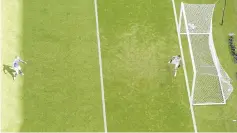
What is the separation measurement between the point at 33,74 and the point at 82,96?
231 centimetres

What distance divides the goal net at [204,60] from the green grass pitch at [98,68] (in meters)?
0.48

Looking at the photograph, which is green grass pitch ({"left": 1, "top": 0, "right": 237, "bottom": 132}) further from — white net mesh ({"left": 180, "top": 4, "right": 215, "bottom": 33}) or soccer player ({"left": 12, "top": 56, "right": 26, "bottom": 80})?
white net mesh ({"left": 180, "top": 4, "right": 215, "bottom": 33})

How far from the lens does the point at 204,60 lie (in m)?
21.0

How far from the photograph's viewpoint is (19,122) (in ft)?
63.5

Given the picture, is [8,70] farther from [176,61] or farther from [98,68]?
[176,61]

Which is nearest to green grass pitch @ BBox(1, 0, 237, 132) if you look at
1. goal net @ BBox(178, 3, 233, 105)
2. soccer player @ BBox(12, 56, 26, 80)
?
soccer player @ BBox(12, 56, 26, 80)

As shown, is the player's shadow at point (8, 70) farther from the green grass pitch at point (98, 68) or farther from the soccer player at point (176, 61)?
the soccer player at point (176, 61)

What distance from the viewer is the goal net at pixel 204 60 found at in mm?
20461

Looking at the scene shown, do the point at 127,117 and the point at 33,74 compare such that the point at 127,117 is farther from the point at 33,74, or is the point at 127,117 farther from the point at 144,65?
the point at 33,74

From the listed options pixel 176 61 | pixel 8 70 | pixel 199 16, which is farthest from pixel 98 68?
pixel 199 16

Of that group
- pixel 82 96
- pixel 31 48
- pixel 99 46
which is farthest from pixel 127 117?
pixel 31 48

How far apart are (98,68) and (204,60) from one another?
451 centimetres

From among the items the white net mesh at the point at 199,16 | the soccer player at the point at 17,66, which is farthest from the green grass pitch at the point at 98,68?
the white net mesh at the point at 199,16

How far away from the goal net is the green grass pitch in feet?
1.58
